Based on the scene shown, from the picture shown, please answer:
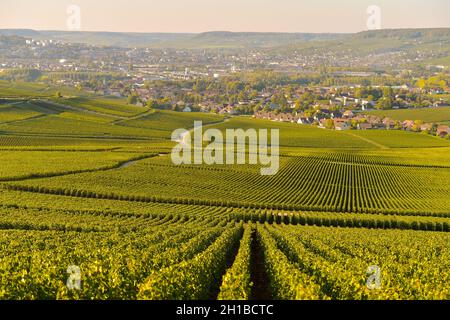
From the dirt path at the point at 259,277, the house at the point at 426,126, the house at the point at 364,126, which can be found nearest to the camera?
the dirt path at the point at 259,277

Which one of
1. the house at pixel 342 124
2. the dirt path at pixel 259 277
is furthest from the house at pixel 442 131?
the dirt path at pixel 259 277

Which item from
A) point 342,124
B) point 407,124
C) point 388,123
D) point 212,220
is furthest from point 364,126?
point 212,220

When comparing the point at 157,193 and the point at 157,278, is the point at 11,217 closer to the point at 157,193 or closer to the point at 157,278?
the point at 157,193
